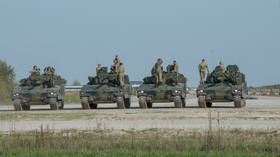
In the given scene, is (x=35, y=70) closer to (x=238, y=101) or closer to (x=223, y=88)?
(x=223, y=88)

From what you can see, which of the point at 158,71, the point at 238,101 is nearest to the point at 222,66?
the point at 238,101

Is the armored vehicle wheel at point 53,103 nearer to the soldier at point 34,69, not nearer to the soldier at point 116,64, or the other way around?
the soldier at point 34,69

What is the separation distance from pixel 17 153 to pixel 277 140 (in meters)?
6.06

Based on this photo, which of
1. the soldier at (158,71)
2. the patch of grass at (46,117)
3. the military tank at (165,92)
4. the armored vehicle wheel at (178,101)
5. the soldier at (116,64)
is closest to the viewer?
the patch of grass at (46,117)

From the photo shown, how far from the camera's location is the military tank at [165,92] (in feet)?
114

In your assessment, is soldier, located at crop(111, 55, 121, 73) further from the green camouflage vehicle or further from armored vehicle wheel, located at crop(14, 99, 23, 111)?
armored vehicle wheel, located at crop(14, 99, 23, 111)

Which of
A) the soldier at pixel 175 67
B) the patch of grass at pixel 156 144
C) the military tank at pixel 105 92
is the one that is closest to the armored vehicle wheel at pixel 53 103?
the military tank at pixel 105 92

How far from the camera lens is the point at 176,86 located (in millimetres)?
35312

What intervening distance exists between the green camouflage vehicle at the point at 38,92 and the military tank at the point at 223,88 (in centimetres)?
780

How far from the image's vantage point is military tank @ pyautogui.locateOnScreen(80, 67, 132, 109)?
3497 centimetres

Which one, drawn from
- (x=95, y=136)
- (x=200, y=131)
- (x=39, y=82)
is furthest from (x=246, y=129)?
(x=39, y=82)

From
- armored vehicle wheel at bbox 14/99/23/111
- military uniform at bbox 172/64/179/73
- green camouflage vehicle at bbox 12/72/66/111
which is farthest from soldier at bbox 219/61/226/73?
armored vehicle wheel at bbox 14/99/23/111

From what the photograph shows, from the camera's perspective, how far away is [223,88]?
3466 cm

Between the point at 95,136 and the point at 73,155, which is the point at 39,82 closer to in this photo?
the point at 95,136
